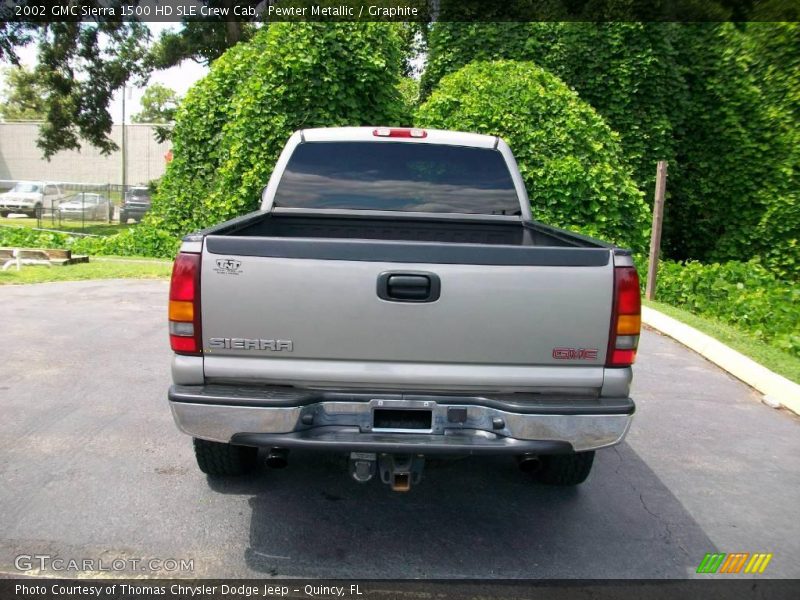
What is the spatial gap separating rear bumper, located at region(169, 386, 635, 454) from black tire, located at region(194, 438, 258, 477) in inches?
33.1

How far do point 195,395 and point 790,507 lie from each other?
3.55 m

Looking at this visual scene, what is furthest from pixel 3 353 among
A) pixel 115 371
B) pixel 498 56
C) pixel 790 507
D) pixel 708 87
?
pixel 708 87

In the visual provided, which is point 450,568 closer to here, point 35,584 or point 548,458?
point 548,458

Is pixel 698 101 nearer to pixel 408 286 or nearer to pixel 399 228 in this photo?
pixel 399 228

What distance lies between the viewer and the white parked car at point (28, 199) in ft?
108

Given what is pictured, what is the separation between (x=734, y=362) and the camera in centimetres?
738

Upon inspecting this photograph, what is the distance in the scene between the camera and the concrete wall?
5019 centimetres

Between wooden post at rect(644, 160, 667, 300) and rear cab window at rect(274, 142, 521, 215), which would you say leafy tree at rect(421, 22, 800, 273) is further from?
rear cab window at rect(274, 142, 521, 215)

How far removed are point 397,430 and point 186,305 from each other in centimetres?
111

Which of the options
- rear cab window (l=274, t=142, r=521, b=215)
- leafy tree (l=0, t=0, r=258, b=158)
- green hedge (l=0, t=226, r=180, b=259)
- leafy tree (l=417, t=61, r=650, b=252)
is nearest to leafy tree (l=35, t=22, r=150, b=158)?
leafy tree (l=0, t=0, r=258, b=158)

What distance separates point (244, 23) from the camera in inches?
973

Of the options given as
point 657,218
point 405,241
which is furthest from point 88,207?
point 405,241

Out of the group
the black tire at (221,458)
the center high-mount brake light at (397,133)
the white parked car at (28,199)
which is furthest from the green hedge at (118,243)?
the white parked car at (28,199)

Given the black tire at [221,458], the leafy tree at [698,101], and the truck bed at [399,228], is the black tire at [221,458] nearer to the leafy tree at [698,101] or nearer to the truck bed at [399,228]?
the truck bed at [399,228]
